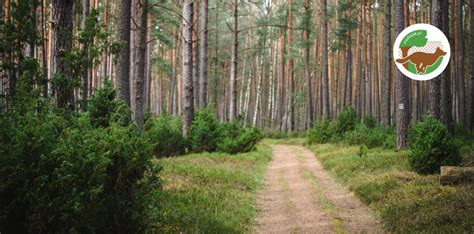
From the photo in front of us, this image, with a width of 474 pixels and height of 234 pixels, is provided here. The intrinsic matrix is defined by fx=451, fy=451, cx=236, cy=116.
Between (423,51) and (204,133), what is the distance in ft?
30.7

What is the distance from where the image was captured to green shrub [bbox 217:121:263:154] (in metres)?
18.5

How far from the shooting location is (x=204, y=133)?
17906mm

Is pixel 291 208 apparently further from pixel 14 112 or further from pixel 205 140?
pixel 205 140

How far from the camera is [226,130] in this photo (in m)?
20.0

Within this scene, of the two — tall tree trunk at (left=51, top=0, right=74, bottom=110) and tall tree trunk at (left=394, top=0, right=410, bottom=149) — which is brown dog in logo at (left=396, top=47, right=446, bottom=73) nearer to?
tall tree trunk at (left=394, top=0, right=410, bottom=149)

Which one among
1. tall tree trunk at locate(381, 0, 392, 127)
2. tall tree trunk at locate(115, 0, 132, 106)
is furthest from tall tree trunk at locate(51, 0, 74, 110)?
tall tree trunk at locate(381, 0, 392, 127)

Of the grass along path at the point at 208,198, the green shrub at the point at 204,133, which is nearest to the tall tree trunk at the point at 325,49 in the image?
the green shrub at the point at 204,133

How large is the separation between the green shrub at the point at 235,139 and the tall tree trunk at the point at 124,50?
7831 mm

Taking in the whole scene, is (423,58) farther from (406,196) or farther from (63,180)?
(63,180)

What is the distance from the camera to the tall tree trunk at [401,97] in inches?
621

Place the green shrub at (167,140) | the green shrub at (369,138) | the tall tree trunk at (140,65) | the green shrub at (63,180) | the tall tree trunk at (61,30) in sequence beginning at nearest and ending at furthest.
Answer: the green shrub at (63,180) → the tall tree trunk at (61,30) → the tall tree trunk at (140,65) → the green shrub at (167,140) → the green shrub at (369,138)

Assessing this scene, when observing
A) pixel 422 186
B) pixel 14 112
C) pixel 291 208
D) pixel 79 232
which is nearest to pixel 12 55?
pixel 14 112

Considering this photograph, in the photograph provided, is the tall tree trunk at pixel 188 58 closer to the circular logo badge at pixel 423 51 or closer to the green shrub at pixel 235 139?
the green shrub at pixel 235 139

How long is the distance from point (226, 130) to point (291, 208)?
1057cm
